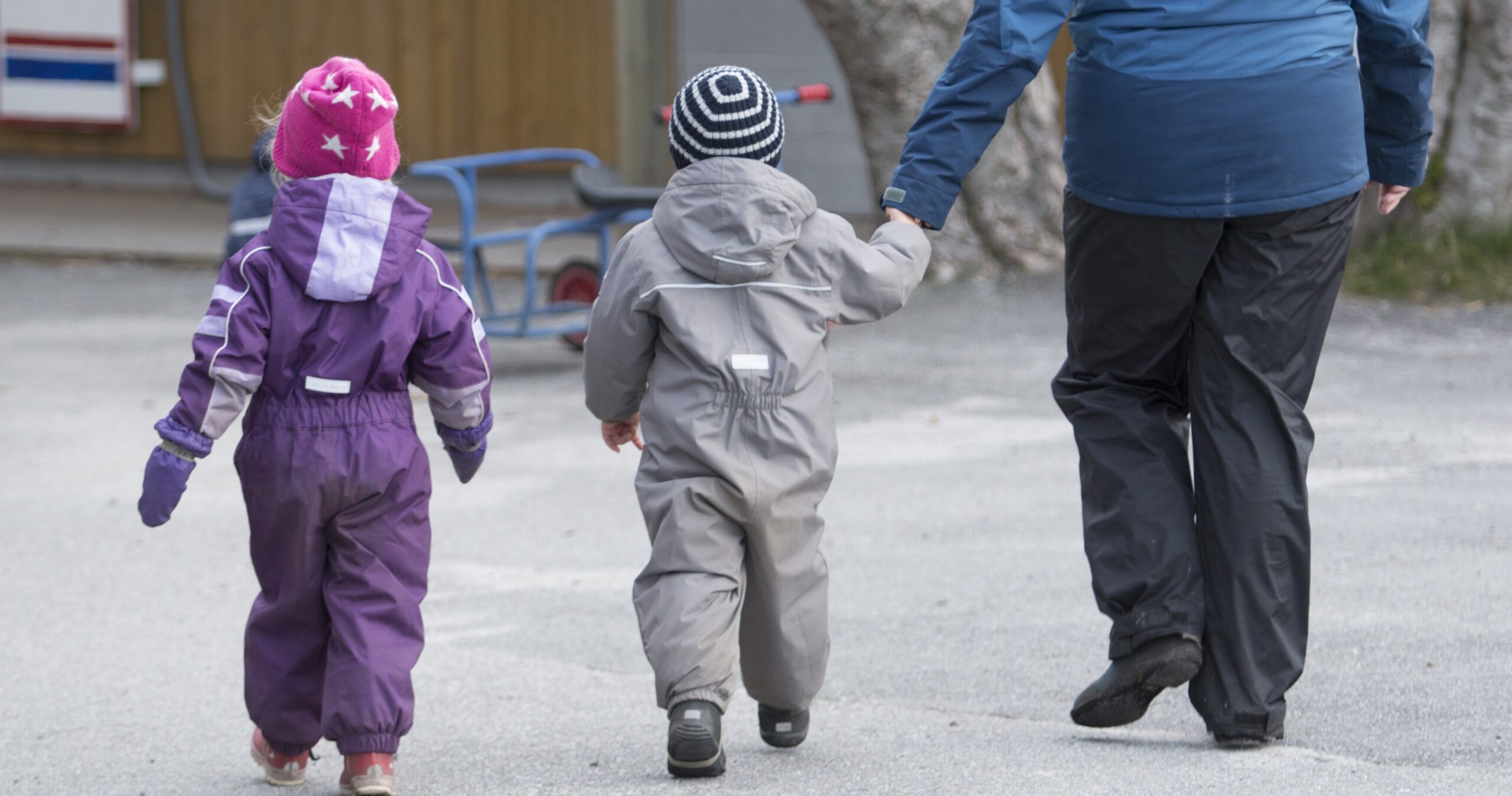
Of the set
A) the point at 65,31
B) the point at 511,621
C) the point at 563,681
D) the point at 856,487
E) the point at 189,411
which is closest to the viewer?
the point at 189,411

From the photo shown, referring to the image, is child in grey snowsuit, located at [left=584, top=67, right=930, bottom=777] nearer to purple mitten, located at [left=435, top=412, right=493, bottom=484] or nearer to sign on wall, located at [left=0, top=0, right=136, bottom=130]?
purple mitten, located at [left=435, top=412, right=493, bottom=484]

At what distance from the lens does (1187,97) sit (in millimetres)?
3295

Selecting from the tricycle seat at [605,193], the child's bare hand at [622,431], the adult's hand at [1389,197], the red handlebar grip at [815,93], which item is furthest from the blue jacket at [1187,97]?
the tricycle seat at [605,193]

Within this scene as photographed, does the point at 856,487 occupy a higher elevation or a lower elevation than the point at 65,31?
higher

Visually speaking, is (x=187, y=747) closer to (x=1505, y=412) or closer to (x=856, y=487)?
(x=856, y=487)

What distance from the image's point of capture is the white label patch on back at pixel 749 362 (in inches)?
131

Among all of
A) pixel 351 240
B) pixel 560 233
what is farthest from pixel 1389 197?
pixel 560 233

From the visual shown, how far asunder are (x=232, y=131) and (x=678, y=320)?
13147 mm

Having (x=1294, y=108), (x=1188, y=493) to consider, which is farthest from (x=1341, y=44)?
(x=1188, y=493)

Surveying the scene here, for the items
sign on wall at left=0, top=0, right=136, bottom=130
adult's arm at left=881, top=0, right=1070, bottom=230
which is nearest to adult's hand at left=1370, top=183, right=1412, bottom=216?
adult's arm at left=881, top=0, right=1070, bottom=230

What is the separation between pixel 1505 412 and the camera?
687 cm

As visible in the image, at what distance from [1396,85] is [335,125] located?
2002 mm

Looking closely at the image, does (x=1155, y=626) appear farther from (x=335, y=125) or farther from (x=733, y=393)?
(x=335, y=125)

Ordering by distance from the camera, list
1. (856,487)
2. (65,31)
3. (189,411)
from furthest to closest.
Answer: (65,31) < (856,487) < (189,411)
